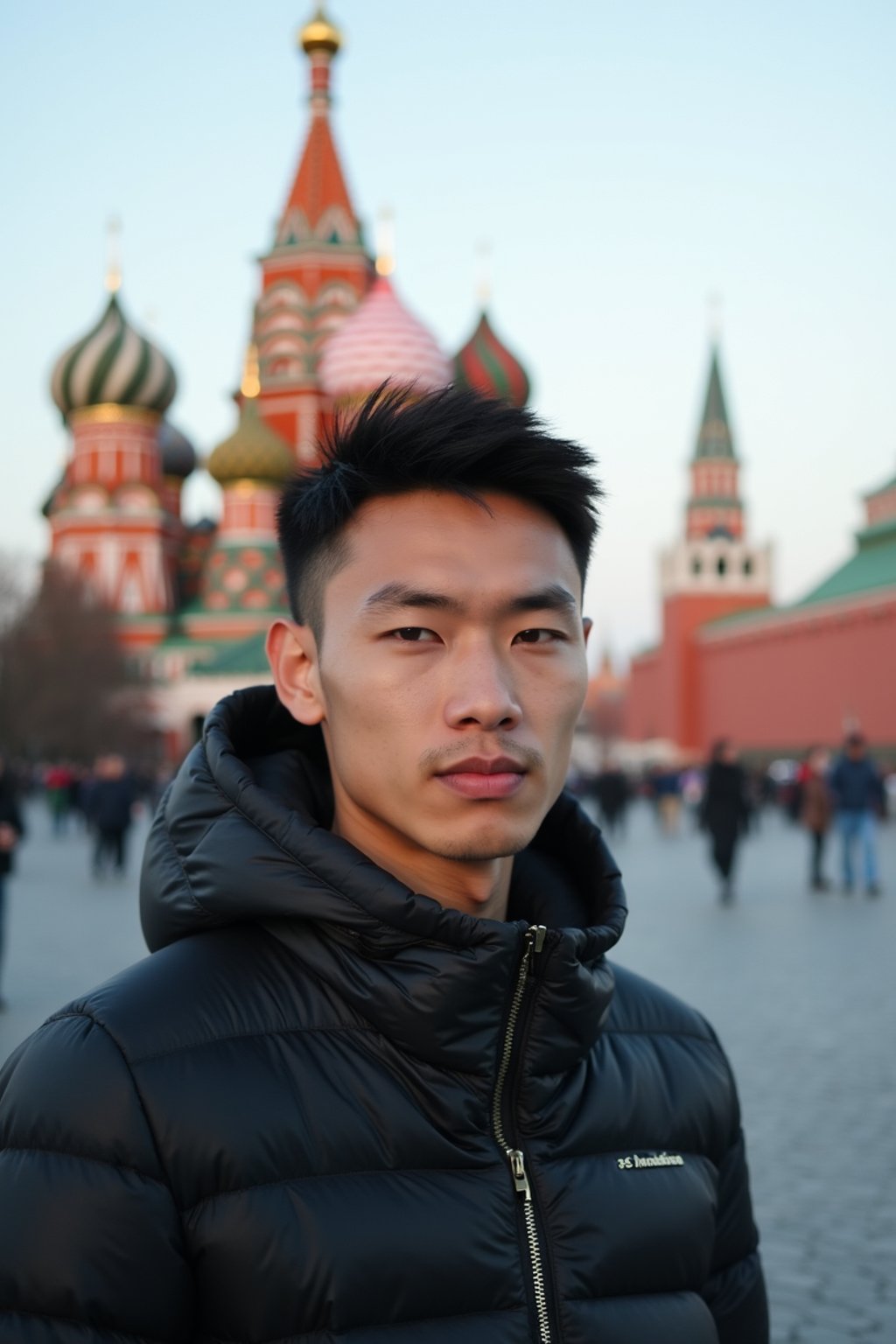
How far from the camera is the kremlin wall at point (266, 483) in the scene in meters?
49.8

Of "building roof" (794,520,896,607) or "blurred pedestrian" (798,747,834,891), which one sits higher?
"building roof" (794,520,896,607)

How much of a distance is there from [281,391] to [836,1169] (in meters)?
51.2

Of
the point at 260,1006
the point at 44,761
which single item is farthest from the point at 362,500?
the point at 44,761

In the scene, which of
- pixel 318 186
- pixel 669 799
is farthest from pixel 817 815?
pixel 318 186

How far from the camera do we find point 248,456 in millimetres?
51125

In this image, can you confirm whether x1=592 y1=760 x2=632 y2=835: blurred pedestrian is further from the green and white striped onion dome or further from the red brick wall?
the green and white striped onion dome

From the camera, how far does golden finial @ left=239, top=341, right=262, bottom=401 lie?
54750 mm

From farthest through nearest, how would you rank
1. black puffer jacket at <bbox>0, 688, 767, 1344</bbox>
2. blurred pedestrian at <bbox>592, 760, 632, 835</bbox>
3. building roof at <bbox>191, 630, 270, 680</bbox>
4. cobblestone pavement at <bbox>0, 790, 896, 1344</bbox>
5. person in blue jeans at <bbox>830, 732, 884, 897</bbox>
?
building roof at <bbox>191, 630, 270, 680</bbox>
blurred pedestrian at <bbox>592, 760, 632, 835</bbox>
person in blue jeans at <bbox>830, 732, 884, 897</bbox>
cobblestone pavement at <bbox>0, 790, 896, 1344</bbox>
black puffer jacket at <bbox>0, 688, 767, 1344</bbox>

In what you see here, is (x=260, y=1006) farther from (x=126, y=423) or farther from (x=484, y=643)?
(x=126, y=423)

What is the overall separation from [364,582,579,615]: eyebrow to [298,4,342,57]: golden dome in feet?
186

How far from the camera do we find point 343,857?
59.7 inches

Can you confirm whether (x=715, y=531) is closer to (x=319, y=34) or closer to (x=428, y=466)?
(x=319, y=34)

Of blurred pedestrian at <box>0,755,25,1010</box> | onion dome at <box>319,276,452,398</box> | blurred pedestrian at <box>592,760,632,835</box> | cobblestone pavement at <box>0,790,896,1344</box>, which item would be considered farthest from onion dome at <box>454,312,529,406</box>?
blurred pedestrian at <box>0,755,25,1010</box>

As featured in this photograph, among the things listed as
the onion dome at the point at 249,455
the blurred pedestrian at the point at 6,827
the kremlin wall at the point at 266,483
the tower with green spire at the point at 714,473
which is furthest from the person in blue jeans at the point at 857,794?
the tower with green spire at the point at 714,473
